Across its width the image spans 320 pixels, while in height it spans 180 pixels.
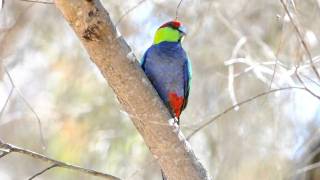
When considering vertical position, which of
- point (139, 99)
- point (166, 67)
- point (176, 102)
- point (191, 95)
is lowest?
point (191, 95)

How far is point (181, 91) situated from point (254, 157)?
5.36 feet

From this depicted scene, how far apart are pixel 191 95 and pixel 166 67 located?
5.70 ft

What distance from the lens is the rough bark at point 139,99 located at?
2.40 meters

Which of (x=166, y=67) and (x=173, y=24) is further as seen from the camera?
(x=173, y=24)

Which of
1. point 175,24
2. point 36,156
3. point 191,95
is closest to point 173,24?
point 175,24

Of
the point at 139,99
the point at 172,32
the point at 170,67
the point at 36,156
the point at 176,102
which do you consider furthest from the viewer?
the point at 172,32

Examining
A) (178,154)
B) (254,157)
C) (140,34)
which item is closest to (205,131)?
(254,157)

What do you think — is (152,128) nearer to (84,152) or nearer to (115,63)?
(115,63)

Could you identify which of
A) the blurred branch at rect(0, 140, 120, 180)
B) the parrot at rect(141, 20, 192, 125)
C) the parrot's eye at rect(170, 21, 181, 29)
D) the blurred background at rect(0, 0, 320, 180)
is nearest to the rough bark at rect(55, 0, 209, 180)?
the blurred branch at rect(0, 140, 120, 180)

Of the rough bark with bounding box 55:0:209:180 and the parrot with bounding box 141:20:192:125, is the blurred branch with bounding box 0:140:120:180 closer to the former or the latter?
the rough bark with bounding box 55:0:209:180

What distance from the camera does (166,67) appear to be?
344 cm

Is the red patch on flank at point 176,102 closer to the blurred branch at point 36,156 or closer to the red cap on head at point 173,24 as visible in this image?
the red cap on head at point 173,24

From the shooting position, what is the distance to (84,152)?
546cm

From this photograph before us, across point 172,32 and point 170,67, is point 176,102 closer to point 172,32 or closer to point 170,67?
point 170,67
